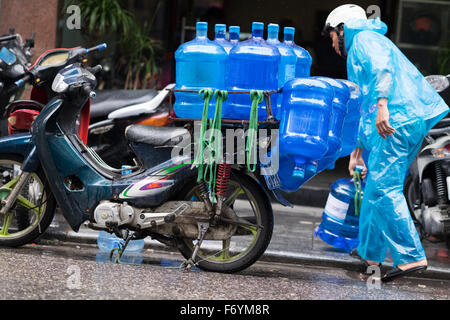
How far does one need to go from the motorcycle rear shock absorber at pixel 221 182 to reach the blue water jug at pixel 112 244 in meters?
1.14

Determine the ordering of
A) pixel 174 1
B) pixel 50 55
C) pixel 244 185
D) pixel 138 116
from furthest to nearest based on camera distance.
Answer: pixel 174 1
pixel 138 116
pixel 50 55
pixel 244 185

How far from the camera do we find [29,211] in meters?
5.52

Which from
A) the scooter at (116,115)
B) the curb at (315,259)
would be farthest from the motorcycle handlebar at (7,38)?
the curb at (315,259)

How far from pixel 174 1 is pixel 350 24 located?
6127 millimetres

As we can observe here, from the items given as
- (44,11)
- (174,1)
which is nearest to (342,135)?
(44,11)

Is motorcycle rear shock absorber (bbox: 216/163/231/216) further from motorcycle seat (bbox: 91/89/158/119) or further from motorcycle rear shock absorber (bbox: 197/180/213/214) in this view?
motorcycle seat (bbox: 91/89/158/119)

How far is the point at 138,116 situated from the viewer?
21.5ft

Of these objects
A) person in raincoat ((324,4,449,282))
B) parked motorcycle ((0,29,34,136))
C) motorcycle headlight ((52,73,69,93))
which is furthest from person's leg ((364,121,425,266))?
parked motorcycle ((0,29,34,136))

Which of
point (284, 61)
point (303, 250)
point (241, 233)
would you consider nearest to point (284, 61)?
point (284, 61)

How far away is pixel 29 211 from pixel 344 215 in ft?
7.95

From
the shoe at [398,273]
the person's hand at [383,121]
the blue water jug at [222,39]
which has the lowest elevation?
the shoe at [398,273]

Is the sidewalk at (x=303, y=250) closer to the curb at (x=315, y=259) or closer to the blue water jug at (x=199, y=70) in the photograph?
the curb at (x=315, y=259)

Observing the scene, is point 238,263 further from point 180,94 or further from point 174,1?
point 174,1

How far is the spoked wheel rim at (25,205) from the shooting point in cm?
541
